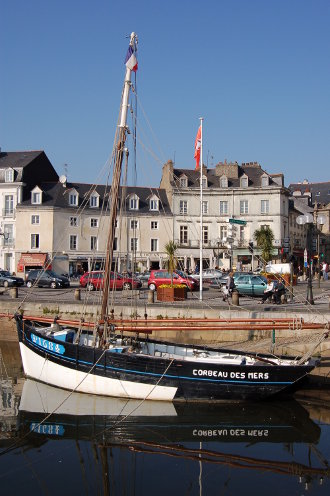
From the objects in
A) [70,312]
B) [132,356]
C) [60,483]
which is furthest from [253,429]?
[70,312]

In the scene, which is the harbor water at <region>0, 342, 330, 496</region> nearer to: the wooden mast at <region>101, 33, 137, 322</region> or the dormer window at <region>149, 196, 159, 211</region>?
the wooden mast at <region>101, 33, 137, 322</region>

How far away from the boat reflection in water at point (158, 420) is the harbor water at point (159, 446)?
0.03 meters

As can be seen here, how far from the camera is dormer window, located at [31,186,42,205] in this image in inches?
2162

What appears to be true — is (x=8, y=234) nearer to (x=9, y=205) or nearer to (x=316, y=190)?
(x=9, y=205)

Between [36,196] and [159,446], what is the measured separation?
45.6 metres

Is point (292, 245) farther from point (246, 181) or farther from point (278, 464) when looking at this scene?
→ point (278, 464)

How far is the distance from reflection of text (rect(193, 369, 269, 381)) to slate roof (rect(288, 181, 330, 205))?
69.2 m

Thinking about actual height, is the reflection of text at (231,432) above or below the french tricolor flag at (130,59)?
below

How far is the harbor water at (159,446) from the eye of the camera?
34.6 feet

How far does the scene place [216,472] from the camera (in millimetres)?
11117

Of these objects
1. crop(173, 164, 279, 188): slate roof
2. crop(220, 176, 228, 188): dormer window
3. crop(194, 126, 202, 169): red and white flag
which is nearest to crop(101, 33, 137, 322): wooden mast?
crop(194, 126, 202, 169): red and white flag

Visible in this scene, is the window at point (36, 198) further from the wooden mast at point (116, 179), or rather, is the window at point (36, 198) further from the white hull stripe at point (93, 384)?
the white hull stripe at point (93, 384)

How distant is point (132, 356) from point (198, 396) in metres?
2.13

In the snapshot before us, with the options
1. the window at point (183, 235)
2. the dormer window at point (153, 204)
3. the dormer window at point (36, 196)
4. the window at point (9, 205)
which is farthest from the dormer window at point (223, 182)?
the window at point (9, 205)
